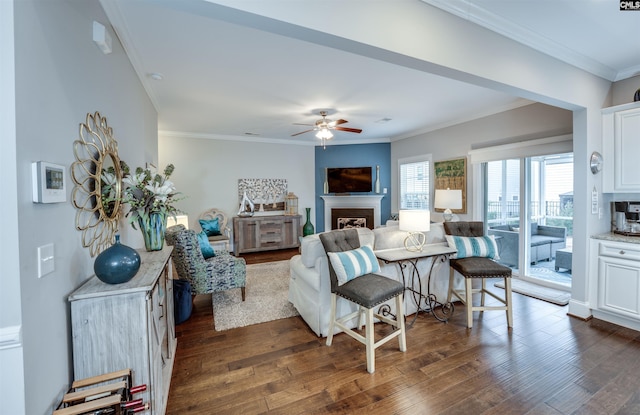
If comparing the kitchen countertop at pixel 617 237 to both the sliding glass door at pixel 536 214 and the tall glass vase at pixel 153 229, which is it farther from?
the tall glass vase at pixel 153 229

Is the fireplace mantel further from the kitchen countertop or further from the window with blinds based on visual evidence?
the kitchen countertop

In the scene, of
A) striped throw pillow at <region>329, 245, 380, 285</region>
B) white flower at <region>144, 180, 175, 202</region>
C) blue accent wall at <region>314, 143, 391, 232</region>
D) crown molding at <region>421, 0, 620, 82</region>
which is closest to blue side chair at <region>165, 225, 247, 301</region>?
white flower at <region>144, 180, 175, 202</region>

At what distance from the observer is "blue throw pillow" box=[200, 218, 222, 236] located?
5832 mm

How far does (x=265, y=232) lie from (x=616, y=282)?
5.64 metres

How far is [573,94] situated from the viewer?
2.84 metres

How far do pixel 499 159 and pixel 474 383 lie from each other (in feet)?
11.7

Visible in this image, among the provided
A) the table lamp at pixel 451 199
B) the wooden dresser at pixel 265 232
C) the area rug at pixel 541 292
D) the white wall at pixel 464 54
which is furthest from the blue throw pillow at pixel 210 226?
the area rug at pixel 541 292

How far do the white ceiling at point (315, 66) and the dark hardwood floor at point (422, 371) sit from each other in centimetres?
240

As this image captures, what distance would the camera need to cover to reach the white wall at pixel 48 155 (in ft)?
3.30

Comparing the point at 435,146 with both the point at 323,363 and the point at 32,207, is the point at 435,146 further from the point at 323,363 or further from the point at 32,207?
the point at 32,207

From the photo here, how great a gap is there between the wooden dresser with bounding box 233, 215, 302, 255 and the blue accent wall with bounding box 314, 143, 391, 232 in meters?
0.83

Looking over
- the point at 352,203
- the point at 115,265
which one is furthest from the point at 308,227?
the point at 115,265

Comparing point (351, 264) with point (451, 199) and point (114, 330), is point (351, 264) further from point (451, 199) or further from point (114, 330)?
point (451, 199)

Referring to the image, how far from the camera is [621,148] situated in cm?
300
